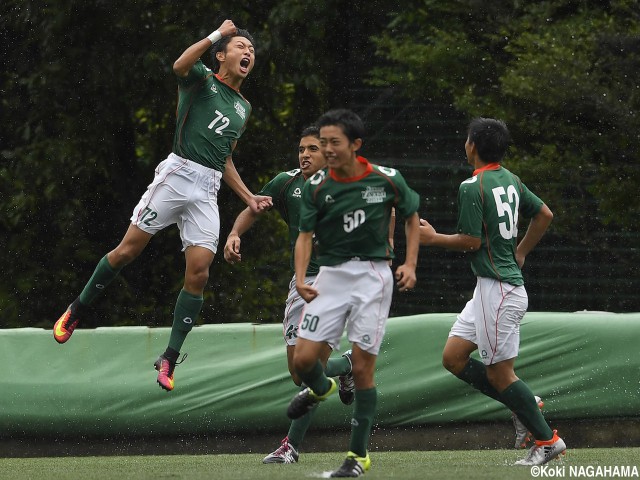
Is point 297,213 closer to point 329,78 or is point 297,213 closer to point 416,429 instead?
point 416,429

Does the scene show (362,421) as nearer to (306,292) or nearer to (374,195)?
(306,292)

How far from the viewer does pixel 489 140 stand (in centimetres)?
806

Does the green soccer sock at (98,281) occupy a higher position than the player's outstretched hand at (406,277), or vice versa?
the player's outstretched hand at (406,277)

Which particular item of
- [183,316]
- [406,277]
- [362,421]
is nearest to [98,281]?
[183,316]

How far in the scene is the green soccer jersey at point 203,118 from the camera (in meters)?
8.80

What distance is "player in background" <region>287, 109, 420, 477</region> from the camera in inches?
281

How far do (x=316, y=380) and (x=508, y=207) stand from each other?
1.69 m

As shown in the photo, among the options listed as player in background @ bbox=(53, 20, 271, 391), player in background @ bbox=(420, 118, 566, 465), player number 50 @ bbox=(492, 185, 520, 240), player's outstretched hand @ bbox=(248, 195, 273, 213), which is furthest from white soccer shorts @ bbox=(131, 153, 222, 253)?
player number 50 @ bbox=(492, 185, 520, 240)

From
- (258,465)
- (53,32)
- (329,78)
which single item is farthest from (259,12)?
(258,465)

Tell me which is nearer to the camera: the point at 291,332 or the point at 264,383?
the point at 291,332

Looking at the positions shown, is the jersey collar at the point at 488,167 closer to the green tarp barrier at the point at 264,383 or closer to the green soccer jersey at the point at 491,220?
the green soccer jersey at the point at 491,220

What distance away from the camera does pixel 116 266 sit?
8.86 m

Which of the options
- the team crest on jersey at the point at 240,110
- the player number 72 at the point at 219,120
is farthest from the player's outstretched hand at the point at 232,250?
the team crest on jersey at the point at 240,110

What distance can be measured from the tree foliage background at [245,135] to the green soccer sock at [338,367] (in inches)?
307
